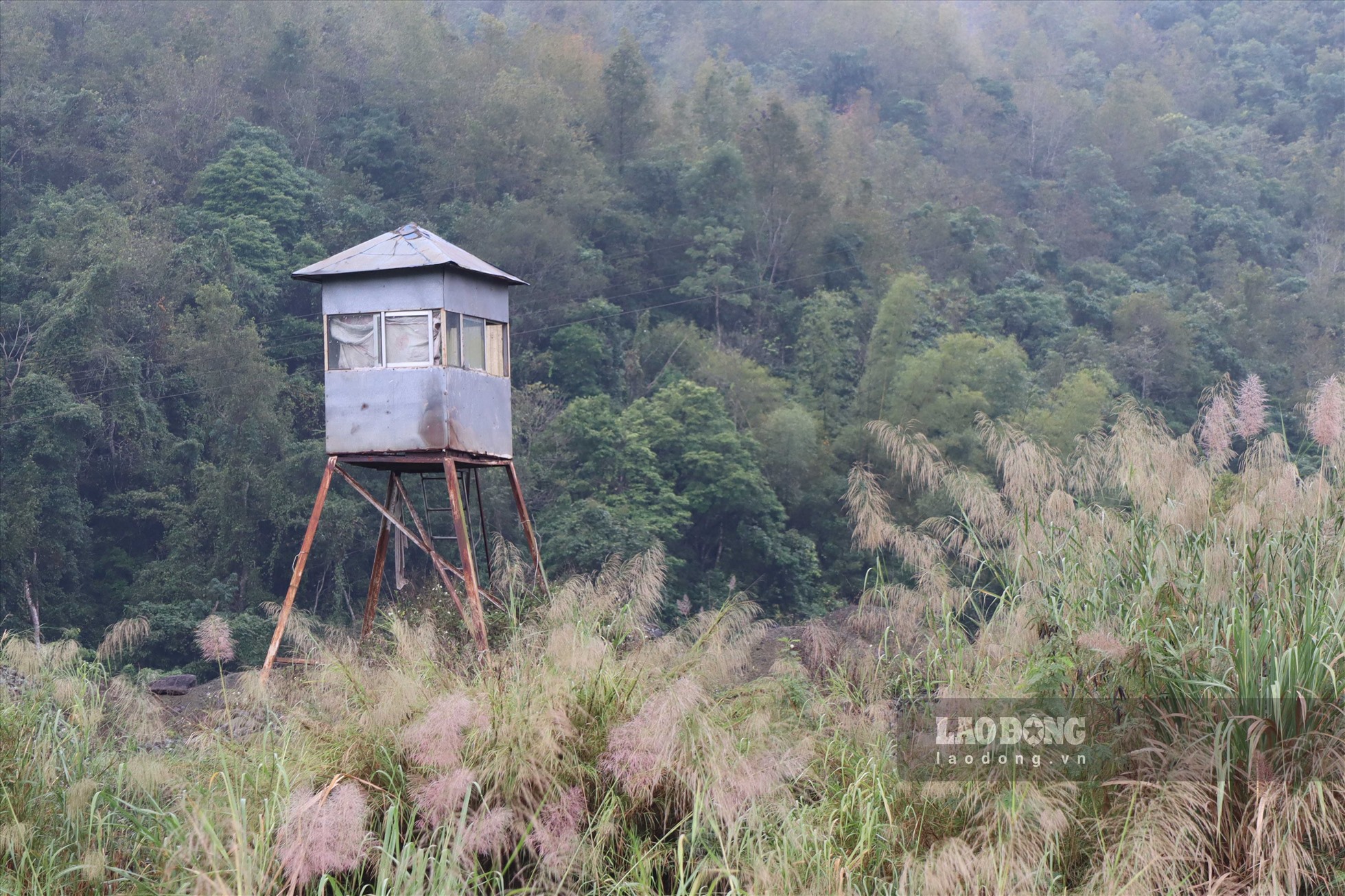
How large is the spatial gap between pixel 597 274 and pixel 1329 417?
1381 inches

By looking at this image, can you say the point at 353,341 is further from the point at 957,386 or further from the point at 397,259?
the point at 957,386

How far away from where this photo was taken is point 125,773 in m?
7.63

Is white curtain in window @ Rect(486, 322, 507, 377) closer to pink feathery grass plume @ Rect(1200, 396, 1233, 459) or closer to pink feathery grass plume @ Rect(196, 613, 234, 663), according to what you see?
pink feathery grass plume @ Rect(196, 613, 234, 663)

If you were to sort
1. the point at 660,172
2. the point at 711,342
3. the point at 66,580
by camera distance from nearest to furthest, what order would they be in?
the point at 66,580 < the point at 711,342 < the point at 660,172

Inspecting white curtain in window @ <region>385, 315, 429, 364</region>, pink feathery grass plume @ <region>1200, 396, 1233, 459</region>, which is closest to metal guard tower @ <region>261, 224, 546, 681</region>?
white curtain in window @ <region>385, 315, 429, 364</region>

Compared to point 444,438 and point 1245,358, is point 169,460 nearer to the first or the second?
point 444,438

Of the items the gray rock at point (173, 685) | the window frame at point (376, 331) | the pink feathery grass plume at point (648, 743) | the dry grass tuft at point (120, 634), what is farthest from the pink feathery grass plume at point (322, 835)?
the gray rock at point (173, 685)

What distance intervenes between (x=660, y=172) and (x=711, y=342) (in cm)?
801

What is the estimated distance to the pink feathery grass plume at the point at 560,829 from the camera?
6.42m

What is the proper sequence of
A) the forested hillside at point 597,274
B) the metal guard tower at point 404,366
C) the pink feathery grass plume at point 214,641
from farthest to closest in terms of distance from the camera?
1. the forested hillside at point 597,274
2. the metal guard tower at point 404,366
3. the pink feathery grass plume at point 214,641

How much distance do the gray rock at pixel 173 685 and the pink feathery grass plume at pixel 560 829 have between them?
38.1 ft

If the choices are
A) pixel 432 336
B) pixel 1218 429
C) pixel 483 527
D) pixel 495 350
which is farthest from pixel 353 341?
pixel 1218 429

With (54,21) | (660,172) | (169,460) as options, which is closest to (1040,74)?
(660,172)

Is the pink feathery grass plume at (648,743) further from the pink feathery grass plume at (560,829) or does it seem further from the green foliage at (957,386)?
the green foliage at (957,386)
